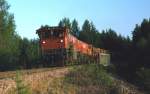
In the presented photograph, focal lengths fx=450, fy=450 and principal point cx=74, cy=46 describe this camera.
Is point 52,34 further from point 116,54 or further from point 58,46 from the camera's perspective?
point 116,54

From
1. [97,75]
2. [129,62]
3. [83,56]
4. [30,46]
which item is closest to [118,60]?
[129,62]

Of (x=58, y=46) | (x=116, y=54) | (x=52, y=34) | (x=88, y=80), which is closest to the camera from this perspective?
(x=88, y=80)

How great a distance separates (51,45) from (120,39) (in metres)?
49.9

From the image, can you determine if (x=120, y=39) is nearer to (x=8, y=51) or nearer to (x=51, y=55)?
(x=8, y=51)

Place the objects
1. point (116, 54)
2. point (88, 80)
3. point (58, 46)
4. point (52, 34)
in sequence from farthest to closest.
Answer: point (116, 54), point (52, 34), point (58, 46), point (88, 80)

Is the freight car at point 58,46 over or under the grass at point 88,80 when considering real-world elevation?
over

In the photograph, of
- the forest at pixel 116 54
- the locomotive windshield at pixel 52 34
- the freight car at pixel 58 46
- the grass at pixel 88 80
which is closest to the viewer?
the grass at pixel 88 80

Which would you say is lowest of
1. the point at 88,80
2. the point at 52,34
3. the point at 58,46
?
the point at 88,80

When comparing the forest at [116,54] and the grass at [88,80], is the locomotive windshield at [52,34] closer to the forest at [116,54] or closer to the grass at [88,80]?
the forest at [116,54]

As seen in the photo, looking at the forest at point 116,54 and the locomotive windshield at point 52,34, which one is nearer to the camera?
the locomotive windshield at point 52,34

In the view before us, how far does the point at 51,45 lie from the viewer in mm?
44500

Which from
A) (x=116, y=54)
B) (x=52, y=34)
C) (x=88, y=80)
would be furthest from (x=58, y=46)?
(x=116, y=54)

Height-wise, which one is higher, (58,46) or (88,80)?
(58,46)

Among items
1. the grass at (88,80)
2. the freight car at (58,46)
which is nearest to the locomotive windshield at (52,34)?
the freight car at (58,46)
